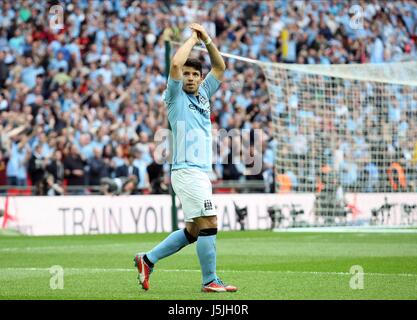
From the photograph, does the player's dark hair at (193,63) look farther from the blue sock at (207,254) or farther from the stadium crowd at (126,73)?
the stadium crowd at (126,73)

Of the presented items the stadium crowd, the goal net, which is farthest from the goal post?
the stadium crowd

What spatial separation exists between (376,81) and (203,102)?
38.8 ft

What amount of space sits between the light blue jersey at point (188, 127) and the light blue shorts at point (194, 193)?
0.09 meters

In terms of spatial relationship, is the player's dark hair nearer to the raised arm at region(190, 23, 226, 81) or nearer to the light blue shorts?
the raised arm at region(190, 23, 226, 81)

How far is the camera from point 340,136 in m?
22.9

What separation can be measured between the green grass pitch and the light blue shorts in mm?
835

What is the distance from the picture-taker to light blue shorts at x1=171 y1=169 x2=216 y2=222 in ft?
34.8

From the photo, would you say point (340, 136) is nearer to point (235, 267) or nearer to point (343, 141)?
point (343, 141)

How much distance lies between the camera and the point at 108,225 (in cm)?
2384

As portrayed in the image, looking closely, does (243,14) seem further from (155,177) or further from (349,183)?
(349,183)

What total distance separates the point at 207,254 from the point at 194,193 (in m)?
0.64

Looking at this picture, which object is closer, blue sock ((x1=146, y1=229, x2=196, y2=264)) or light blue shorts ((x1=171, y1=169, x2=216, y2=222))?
light blue shorts ((x1=171, y1=169, x2=216, y2=222))

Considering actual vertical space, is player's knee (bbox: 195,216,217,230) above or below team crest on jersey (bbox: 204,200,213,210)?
below
